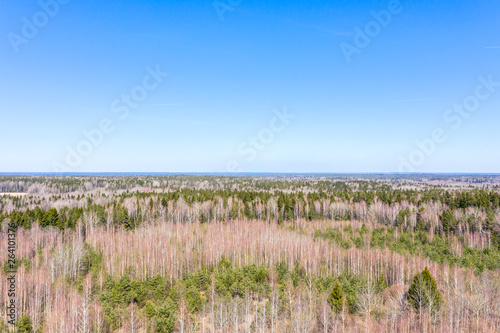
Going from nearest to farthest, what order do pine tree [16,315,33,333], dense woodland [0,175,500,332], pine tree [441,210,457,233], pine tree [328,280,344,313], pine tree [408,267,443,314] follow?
pine tree [16,315,33,333] < dense woodland [0,175,500,332] < pine tree [408,267,443,314] < pine tree [328,280,344,313] < pine tree [441,210,457,233]

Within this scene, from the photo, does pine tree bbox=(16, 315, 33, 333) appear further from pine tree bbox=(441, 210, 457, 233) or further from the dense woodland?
pine tree bbox=(441, 210, 457, 233)

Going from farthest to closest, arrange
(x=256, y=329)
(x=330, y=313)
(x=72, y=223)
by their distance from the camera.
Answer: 1. (x=72, y=223)
2. (x=330, y=313)
3. (x=256, y=329)

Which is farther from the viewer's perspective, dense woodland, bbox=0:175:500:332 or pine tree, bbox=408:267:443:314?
pine tree, bbox=408:267:443:314

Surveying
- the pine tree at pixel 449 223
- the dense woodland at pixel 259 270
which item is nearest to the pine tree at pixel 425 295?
the dense woodland at pixel 259 270

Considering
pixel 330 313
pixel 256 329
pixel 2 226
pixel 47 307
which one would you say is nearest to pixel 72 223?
pixel 2 226

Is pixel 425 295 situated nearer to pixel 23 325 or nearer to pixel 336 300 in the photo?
pixel 336 300

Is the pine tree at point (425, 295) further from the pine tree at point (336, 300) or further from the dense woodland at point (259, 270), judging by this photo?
the pine tree at point (336, 300)

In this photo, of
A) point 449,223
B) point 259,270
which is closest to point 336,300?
point 259,270

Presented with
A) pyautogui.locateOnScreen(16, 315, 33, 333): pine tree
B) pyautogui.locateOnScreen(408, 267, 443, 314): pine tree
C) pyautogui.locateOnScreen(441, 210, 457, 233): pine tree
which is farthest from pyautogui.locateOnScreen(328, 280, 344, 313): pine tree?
pyautogui.locateOnScreen(441, 210, 457, 233): pine tree

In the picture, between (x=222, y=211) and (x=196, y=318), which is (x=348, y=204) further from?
(x=196, y=318)
